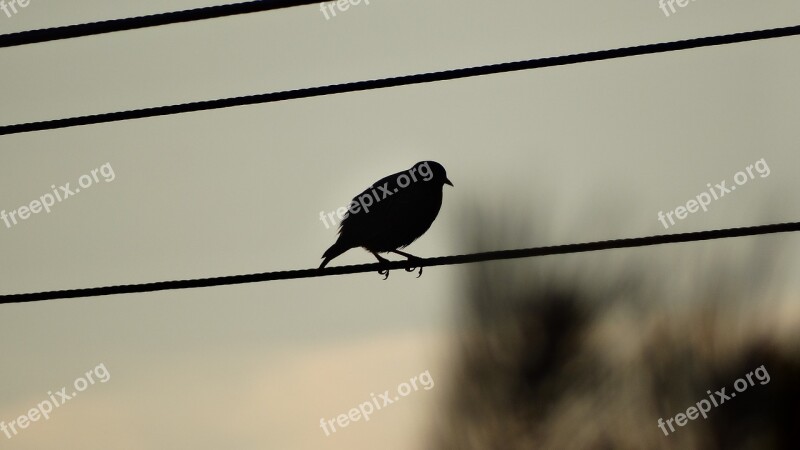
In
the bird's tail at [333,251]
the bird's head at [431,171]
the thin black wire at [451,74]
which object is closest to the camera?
the thin black wire at [451,74]

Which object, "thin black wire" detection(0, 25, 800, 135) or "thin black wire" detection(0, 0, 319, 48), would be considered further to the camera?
"thin black wire" detection(0, 25, 800, 135)

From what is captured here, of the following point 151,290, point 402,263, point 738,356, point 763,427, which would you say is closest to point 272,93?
point 151,290

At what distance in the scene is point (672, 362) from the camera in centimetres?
370

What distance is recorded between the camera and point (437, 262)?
3.10 metres

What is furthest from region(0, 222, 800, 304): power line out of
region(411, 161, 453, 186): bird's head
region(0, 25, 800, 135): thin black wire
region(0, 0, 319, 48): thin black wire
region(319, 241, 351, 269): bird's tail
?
region(411, 161, 453, 186): bird's head

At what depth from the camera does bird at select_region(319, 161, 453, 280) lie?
5.14m

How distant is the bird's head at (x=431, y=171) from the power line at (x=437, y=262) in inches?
84.6

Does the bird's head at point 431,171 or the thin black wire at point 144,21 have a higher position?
the thin black wire at point 144,21

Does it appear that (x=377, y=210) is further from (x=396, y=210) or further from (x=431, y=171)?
(x=431, y=171)

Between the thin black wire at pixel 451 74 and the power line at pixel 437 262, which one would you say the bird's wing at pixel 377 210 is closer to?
the power line at pixel 437 262

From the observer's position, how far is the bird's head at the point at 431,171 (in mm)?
5320

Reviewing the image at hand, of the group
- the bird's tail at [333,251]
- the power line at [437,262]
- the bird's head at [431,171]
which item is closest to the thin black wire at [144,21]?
the power line at [437,262]

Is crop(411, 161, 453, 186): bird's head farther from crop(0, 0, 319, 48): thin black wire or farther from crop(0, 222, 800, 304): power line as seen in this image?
crop(0, 0, 319, 48): thin black wire

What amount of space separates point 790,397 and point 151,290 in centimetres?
264
